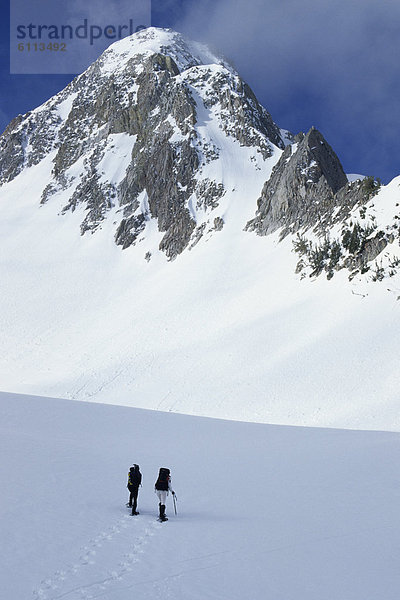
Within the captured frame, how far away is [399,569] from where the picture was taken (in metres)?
6.46

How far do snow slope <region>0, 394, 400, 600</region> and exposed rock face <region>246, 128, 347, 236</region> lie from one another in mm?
37261

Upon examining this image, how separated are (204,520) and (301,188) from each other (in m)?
49.3

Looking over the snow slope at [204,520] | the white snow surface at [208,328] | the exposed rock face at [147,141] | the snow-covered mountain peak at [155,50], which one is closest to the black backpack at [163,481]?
the snow slope at [204,520]

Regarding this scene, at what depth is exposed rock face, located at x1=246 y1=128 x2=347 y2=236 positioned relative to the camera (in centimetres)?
4991

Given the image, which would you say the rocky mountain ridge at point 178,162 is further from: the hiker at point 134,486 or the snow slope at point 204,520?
the hiker at point 134,486

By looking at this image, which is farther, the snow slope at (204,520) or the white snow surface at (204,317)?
the white snow surface at (204,317)

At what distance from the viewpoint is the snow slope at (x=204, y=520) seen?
19.7ft

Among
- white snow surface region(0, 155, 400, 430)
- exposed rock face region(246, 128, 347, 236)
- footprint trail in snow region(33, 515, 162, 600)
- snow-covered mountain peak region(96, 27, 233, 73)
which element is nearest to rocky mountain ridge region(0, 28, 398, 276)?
exposed rock face region(246, 128, 347, 236)

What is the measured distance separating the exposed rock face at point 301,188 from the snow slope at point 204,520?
122 feet

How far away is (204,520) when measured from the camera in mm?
8891

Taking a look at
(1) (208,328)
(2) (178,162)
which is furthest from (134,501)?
(2) (178,162)

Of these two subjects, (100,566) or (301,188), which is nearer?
(100,566)

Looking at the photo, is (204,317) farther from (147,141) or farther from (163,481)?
(147,141)

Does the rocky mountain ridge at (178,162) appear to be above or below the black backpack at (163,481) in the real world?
above
